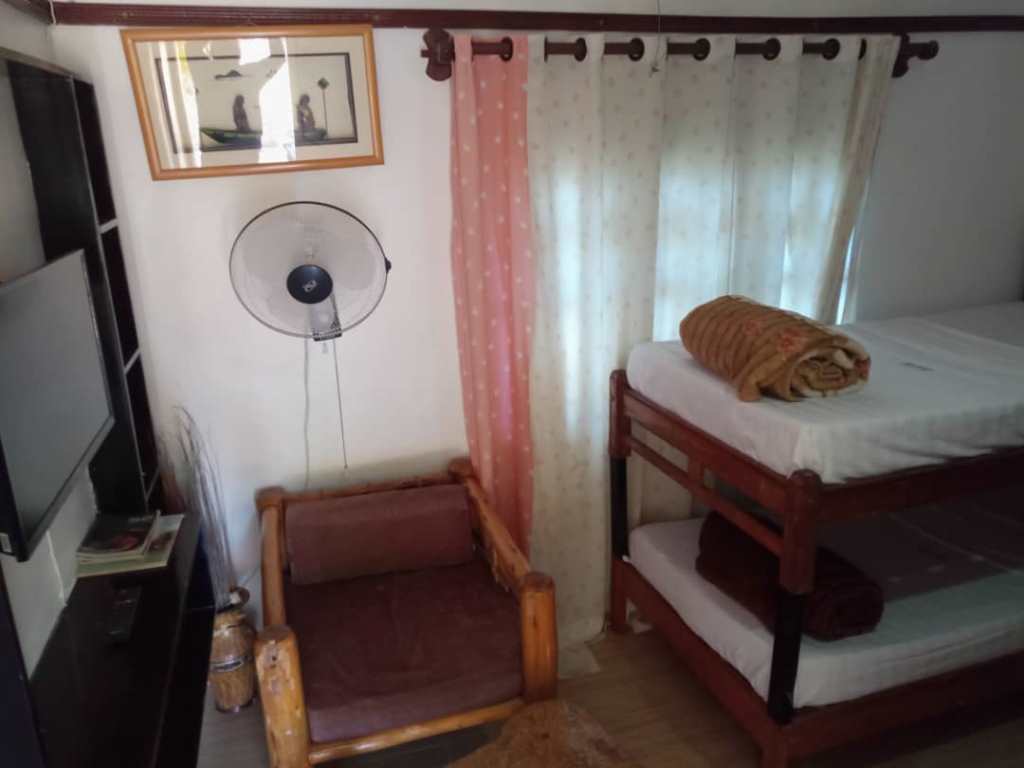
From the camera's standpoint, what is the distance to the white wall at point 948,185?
9.29 ft

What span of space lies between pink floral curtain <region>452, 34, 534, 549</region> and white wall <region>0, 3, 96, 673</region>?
3.66 feet

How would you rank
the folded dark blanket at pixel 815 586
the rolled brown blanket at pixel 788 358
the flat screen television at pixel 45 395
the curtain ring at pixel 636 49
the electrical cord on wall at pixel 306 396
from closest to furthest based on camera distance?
the flat screen television at pixel 45 395
the rolled brown blanket at pixel 788 358
the folded dark blanket at pixel 815 586
the curtain ring at pixel 636 49
the electrical cord on wall at pixel 306 396

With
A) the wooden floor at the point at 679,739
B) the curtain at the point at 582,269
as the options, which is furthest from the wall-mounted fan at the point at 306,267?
the wooden floor at the point at 679,739

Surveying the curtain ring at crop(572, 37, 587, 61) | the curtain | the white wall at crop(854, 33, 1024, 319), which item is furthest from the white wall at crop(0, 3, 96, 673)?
the white wall at crop(854, 33, 1024, 319)

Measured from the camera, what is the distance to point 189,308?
2.26 m

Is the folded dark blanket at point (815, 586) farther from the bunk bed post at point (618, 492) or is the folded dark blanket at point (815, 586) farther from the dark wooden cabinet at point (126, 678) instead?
the dark wooden cabinet at point (126, 678)

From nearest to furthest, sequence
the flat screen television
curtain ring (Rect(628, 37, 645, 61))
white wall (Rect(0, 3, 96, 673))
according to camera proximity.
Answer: the flat screen television, white wall (Rect(0, 3, 96, 673)), curtain ring (Rect(628, 37, 645, 61))

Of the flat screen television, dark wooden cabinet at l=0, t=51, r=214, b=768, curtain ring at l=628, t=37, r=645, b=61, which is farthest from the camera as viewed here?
curtain ring at l=628, t=37, r=645, b=61

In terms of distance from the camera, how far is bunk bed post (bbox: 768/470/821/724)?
167 cm

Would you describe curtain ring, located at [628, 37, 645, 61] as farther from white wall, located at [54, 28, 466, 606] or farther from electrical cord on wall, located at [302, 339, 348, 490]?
electrical cord on wall, located at [302, 339, 348, 490]

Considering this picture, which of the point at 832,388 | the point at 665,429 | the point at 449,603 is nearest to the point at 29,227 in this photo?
the point at 449,603

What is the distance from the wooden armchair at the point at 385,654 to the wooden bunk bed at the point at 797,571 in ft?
1.75

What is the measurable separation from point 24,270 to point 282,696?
119 cm

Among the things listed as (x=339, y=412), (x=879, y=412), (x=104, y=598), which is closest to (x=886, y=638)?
(x=879, y=412)
